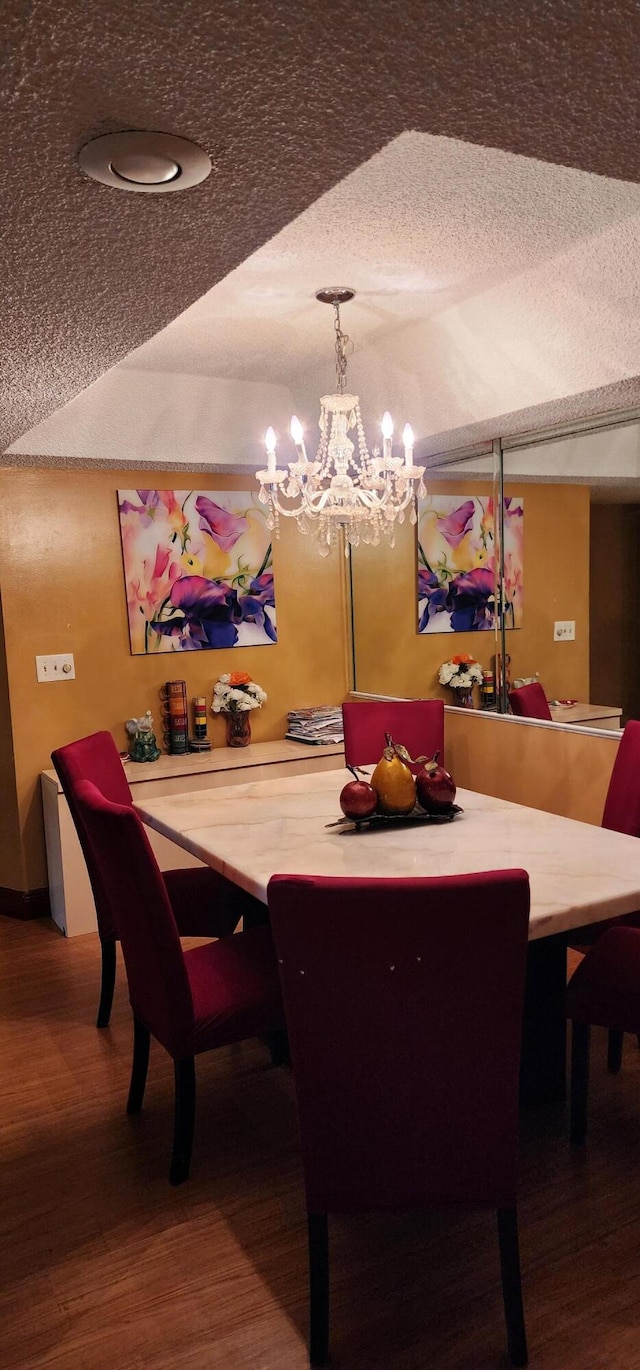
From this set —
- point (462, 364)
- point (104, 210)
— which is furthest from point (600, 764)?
point (104, 210)

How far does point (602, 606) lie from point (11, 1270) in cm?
275

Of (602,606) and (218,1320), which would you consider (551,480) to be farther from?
(218,1320)

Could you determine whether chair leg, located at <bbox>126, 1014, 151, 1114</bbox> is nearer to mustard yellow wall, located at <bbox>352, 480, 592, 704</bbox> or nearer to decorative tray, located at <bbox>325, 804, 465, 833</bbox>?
decorative tray, located at <bbox>325, 804, 465, 833</bbox>

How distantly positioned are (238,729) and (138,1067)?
2.19 meters

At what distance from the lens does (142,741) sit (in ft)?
13.7

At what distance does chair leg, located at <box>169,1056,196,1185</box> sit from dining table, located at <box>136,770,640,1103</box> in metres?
0.46

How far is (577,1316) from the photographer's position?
1698mm

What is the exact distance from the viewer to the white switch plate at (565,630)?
11.5ft

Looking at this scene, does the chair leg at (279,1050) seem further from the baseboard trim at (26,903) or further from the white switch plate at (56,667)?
the white switch plate at (56,667)

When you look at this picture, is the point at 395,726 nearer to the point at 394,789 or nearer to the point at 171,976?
the point at 394,789

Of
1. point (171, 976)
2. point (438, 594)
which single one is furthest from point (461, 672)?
point (171, 976)

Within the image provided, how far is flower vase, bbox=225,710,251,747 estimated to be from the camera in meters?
4.45

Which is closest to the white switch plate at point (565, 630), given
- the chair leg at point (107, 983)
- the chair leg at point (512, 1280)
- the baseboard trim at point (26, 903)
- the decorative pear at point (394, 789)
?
the decorative pear at point (394, 789)

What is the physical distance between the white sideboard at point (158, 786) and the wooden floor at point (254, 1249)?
1.20 meters
